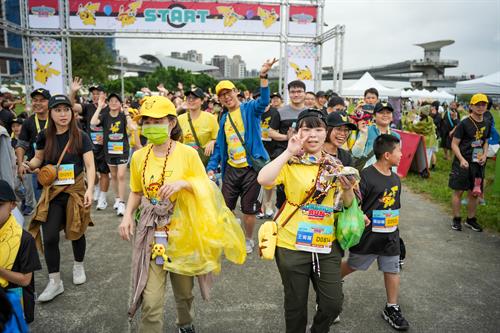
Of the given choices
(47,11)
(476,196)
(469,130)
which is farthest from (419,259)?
(47,11)

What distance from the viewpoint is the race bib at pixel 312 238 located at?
2.50 m

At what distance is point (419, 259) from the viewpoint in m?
4.79

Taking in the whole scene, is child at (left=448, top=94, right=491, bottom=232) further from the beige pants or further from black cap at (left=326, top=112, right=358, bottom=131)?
the beige pants

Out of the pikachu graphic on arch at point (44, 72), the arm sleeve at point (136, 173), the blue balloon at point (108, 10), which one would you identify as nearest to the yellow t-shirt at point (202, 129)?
the arm sleeve at point (136, 173)

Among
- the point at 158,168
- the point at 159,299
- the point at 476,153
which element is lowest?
the point at 159,299

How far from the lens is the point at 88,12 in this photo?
529 inches

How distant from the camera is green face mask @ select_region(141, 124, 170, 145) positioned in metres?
2.68

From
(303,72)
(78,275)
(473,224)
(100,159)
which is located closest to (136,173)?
(78,275)

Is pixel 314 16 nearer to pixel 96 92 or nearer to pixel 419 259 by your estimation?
pixel 96 92

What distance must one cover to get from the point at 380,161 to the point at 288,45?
11.6 metres

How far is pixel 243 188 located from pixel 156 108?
2276 mm

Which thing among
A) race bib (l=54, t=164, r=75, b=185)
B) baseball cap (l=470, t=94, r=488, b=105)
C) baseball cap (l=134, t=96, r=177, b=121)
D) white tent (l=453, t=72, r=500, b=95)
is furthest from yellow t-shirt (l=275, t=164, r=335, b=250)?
white tent (l=453, t=72, r=500, b=95)

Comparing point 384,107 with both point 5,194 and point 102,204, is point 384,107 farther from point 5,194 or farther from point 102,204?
point 102,204

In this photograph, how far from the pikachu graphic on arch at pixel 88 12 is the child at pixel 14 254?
43.0 feet
